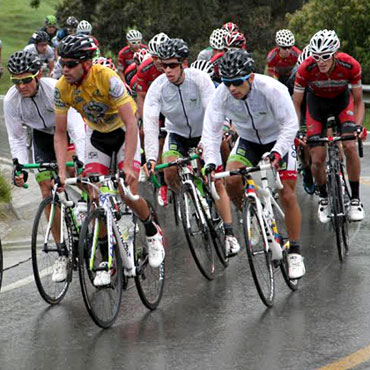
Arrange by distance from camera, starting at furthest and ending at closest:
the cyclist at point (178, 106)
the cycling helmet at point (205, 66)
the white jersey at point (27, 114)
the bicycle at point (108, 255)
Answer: the cycling helmet at point (205, 66), the cyclist at point (178, 106), the white jersey at point (27, 114), the bicycle at point (108, 255)

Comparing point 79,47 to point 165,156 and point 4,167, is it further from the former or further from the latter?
point 4,167

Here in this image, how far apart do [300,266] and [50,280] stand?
2.14 meters

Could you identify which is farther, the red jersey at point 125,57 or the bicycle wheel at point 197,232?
the red jersey at point 125,57

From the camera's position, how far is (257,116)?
364 inches

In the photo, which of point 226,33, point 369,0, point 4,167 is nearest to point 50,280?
point 226,33

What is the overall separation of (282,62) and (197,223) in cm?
810

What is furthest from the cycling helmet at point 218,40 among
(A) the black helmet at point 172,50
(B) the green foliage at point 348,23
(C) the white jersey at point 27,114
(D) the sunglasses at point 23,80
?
(B) the green foliage at point 348,23

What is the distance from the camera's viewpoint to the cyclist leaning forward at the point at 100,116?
8359 mm

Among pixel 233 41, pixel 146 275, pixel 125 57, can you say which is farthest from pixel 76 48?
pixel 125 57

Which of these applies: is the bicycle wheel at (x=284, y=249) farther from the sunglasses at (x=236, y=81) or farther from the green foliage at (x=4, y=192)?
the green foliage at (x=4, y=192)

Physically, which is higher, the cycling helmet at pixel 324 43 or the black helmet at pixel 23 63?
the black helmet at pixel 23 63

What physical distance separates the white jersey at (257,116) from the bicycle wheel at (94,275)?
1.34m

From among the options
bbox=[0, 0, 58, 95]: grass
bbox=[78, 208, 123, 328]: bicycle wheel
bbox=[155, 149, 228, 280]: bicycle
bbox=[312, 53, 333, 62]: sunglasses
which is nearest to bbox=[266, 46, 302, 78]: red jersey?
bbox=[312, 53, 333, 62]: sunglasses

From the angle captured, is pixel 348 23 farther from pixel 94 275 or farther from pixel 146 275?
pixel 94 275
